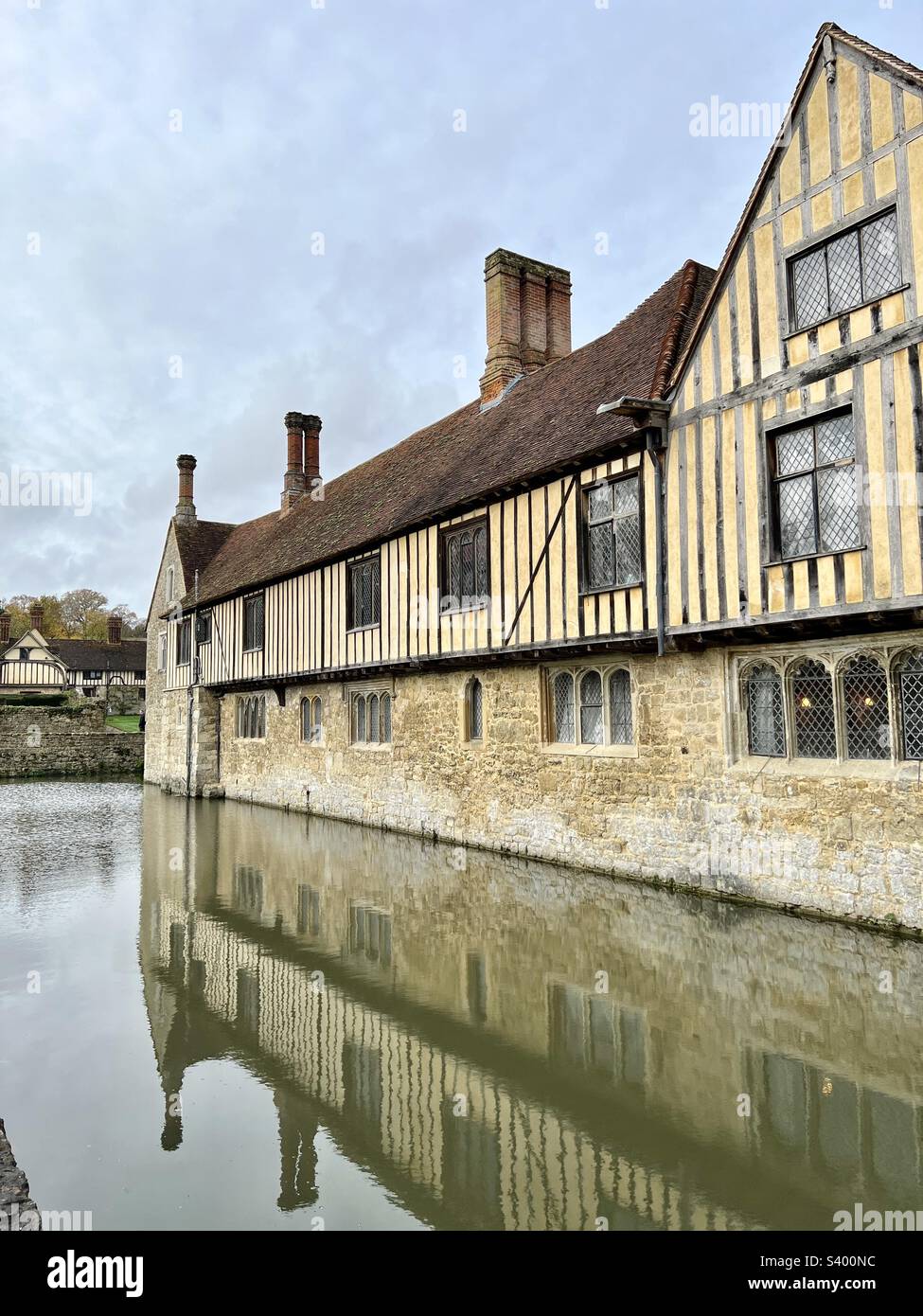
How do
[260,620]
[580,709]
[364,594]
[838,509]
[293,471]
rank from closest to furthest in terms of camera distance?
[838,509]
[580,709]
[364,594]
[260,620]
[293,471]

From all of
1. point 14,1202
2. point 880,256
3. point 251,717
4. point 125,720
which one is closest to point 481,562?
point 880,256

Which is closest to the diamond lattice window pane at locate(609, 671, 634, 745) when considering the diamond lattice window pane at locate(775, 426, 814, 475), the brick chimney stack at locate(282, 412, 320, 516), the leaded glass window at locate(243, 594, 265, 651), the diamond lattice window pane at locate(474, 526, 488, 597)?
the diamond lattice window pane at locate(474, 526, 488, 597)

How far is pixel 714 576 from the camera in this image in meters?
7.89

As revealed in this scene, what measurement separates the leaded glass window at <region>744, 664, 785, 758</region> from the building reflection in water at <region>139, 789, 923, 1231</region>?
1460 mm

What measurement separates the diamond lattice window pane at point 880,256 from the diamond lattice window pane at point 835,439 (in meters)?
0.98

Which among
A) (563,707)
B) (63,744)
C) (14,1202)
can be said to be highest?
(563,707)

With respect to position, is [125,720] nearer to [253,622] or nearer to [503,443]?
[253,622]

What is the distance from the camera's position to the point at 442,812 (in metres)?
12.0

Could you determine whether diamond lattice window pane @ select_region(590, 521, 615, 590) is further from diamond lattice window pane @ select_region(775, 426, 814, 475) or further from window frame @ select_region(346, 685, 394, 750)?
window frame @ select_region(346, 685, 394, 750)

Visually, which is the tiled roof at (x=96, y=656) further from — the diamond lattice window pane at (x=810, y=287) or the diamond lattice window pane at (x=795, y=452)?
the diamond lattice window pane at (x=810, y=287)

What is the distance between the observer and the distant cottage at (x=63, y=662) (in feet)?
167

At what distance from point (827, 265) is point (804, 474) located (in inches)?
69.5

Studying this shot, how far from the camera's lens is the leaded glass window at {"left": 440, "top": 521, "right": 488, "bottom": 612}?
1107 cm
